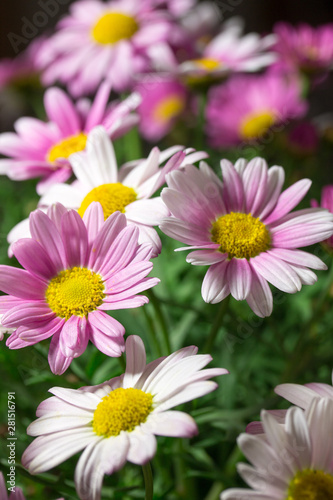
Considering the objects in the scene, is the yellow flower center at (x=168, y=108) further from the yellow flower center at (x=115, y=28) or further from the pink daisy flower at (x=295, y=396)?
the pink daisy flower at (x=295, y=396)

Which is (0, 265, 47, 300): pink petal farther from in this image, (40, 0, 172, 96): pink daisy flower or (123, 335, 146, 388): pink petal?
→ (40, 0, 172, 96): pink daisy flower

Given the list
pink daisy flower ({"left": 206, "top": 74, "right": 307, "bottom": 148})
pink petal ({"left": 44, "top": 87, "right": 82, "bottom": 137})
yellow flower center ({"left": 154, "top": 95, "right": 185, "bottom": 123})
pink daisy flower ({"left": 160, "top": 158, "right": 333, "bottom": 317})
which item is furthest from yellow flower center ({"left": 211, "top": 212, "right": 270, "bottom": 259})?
yellow flower center ({"left": 154, "top": 95, "right": 185, "bottom": 123})

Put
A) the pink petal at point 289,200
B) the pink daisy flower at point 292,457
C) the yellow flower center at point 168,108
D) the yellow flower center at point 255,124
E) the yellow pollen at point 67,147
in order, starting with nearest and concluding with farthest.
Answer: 1. the pink daisy flower at point 292,457
2. the pink petal at point 289,200
3. the yellow pollen at point 67,147
4. the yellow flower center at point 255,124
5. the yellow flower center at point 168,108

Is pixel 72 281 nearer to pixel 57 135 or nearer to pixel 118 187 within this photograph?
pixel 118 187

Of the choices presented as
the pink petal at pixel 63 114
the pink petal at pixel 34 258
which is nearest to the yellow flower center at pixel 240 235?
the pink petal at pixel 34 258

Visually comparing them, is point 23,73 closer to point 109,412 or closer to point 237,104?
point 237,104

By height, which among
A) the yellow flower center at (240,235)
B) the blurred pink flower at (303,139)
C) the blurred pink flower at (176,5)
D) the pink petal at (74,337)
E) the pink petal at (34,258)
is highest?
the blurred pink flower at (176,5)
